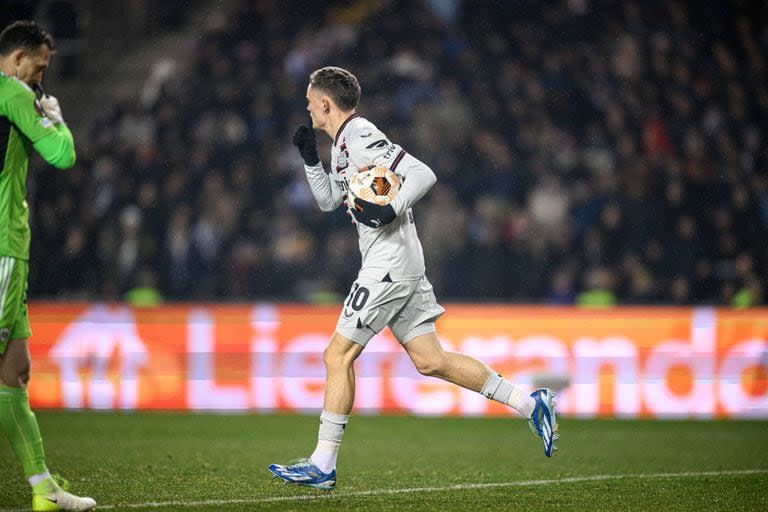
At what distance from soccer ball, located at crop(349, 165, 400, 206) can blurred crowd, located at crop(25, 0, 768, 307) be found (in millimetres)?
7123

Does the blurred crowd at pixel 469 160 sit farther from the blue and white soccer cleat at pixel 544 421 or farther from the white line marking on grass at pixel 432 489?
the blue and white soccer cleat at pixel 544 421

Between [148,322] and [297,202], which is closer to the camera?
[148,322]

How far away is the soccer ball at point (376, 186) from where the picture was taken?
6.39m

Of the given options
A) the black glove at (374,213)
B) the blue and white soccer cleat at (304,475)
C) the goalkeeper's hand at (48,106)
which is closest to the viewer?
the goalkeeper's hand at (48,106)

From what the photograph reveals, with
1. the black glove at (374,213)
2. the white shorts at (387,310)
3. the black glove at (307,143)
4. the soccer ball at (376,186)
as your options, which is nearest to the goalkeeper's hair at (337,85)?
the black glove at (307,143)

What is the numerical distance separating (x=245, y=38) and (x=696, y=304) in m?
8.73

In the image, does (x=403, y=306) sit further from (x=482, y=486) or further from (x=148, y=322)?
(x=148, y=322)

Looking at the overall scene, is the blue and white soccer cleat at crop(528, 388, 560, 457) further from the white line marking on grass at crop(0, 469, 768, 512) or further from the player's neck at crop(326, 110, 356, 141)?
the player's neck at crop(326, 110, 356, 141)

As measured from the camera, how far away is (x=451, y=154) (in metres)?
15.9

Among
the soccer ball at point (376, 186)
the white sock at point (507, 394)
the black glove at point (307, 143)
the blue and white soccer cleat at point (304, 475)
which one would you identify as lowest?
the blue and white soccer cleat at point (304, 475)

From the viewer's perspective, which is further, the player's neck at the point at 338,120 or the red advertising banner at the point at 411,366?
A: the red advertising banner at the point at 411,366

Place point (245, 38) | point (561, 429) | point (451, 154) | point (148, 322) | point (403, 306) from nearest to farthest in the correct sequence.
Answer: point (403, 306) → point (561, 429) → point (148, 322) → point (451, 154) → point (245, 38)

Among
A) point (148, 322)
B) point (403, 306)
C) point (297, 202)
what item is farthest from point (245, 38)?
point (403, 306)

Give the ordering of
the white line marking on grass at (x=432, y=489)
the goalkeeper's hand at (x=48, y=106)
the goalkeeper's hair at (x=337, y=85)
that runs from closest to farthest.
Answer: the goalkeeper's hand at (x=48, y=106), the white line marking on grass at (x=432, y=489), the goalkeeper's hair at (x=337, y=85)
